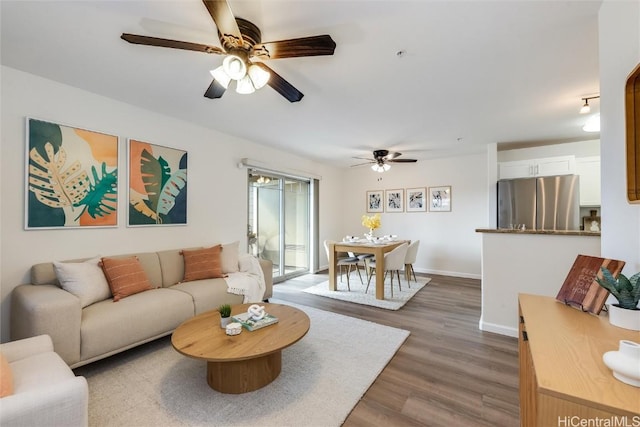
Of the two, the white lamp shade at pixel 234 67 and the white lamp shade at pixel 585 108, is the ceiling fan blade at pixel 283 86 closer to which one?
the white lamp shade at pixel 234 67

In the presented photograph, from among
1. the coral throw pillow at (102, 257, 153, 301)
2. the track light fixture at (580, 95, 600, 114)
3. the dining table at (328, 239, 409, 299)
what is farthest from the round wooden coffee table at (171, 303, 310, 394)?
the track light fixture at (580, 95, 600, 114)

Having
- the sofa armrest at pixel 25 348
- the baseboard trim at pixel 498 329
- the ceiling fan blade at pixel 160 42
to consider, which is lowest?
the baseboard trim at pixel 498 329

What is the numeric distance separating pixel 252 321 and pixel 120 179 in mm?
2159

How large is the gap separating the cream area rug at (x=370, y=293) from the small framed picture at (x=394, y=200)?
5.75ft

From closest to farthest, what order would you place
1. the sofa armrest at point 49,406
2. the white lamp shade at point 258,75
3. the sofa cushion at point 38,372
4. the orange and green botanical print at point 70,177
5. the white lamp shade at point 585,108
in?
1. the sofa armrest at point 49,406
2. the sofa cushion at point 38,372
3. the white lamp shade at point 258,75
4. the orange and green botanical print at point 70,177
5. the white lamp shade at point 585,108

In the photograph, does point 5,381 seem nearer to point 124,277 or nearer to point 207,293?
point 124,277

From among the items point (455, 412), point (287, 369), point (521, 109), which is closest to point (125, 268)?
point (287, 369)

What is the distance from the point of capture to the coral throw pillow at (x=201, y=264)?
9.90ft

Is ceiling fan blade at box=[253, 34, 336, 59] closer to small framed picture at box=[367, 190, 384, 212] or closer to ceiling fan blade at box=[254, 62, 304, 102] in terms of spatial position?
ceiling fan blade at box=[254, 62, 304, 102]

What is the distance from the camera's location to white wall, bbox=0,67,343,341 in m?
2.18

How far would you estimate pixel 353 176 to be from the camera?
22.0 feet

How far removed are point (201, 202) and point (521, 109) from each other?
13.5ft

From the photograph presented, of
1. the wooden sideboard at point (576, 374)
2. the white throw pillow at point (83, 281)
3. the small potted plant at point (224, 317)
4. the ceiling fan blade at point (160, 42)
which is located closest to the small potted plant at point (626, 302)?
the wooden sideboard at point (576, 374)

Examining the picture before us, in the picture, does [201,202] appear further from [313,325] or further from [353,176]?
[353,176]
